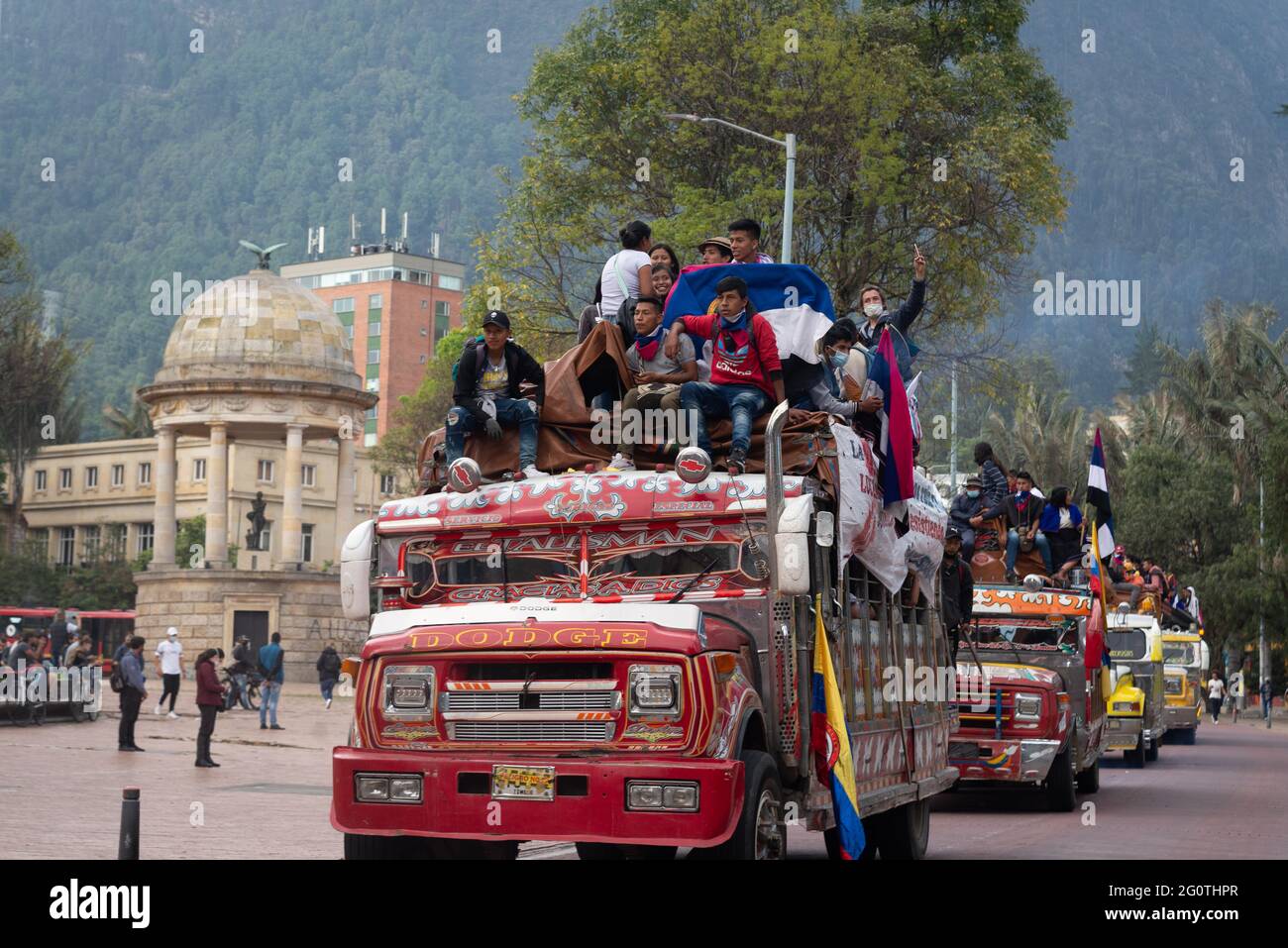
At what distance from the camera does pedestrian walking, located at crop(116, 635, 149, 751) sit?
88.8 ft

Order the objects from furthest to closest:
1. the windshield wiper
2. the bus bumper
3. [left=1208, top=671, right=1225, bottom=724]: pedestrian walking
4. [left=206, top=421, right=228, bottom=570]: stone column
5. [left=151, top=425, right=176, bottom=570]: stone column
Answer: [left=151, top=425, right=176, bottom=570]: stone column, [left=206, top=421, right=228, bottom=570]: stone column, [left=1208, top=671, right=1225, bottom=724]: pedestrian walking, the windshield wiper, the bus bumper

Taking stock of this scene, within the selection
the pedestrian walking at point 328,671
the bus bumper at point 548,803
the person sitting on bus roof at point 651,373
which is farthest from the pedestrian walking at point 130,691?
the bus bumper at point 548,803

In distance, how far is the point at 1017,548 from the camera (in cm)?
2141

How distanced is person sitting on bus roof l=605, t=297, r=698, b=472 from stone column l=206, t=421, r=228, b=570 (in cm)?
6063

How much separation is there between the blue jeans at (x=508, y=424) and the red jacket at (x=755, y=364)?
1.19 m

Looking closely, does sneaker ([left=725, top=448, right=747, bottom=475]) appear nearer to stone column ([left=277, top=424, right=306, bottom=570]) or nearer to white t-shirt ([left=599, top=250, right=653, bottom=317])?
white t-shirt ([left=599, top=250, right=653, bottom=317])

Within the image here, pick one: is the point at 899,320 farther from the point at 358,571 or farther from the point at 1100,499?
the point at 1100,499

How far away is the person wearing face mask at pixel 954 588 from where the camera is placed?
15078 millimetres

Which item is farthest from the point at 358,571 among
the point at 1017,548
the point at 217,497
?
the point at 217,497

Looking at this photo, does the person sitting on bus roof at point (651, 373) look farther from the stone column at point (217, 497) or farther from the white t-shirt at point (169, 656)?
the stone column at point (217, 497)

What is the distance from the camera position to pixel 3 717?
3256 cm

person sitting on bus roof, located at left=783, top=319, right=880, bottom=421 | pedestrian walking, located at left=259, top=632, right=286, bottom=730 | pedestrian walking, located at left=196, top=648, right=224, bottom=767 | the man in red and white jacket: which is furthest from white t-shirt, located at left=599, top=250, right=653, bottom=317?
pedestrian walking, located at left=259, top=632, right=286, bottom=730
